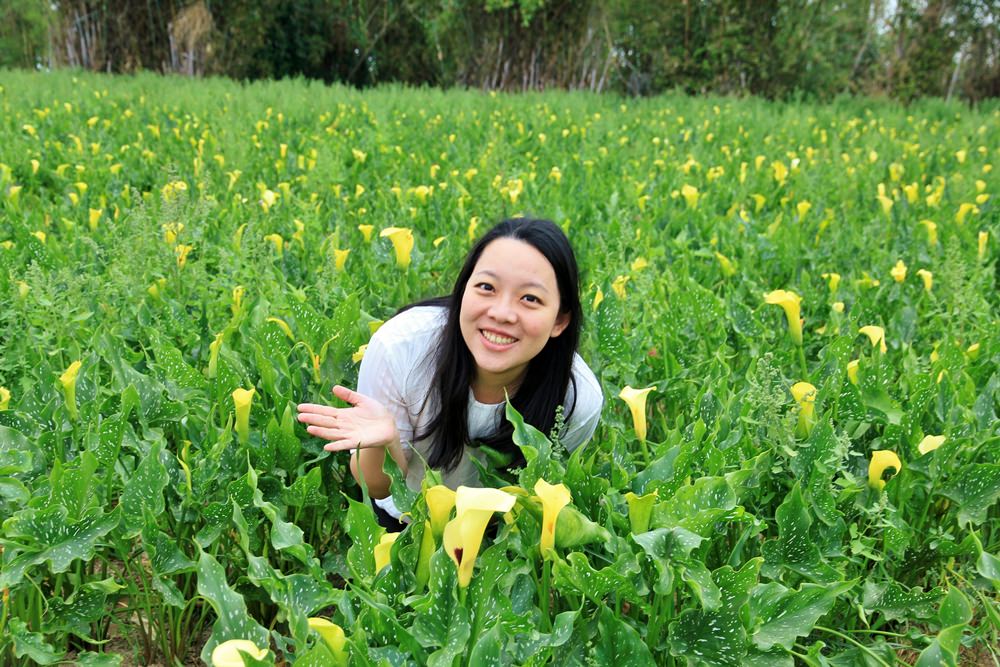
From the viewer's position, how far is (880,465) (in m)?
1.94

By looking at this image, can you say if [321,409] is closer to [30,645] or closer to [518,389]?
[518,389]

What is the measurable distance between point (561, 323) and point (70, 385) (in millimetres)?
1183

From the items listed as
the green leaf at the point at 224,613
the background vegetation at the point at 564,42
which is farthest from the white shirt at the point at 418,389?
the background vegetation at the point at 564,42

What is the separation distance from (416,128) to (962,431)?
6278mm

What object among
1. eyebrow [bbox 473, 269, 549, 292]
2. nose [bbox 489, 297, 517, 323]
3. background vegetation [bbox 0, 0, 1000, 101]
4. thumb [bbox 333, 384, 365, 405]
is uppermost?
background vegetation [bbox 0, 0, 1000, 101]

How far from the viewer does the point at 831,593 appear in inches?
62.1

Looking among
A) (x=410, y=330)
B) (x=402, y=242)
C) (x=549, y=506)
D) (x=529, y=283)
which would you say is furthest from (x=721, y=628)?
(x=402, y=242)

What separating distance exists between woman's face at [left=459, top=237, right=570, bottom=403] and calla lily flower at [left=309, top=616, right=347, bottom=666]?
0.79 meters

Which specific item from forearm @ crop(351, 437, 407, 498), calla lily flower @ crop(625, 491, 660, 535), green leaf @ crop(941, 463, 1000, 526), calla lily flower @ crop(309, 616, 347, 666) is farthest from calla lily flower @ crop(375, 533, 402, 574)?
green leaf @ crop(941, 463, 1000, 526)

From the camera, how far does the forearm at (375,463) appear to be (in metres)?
2.00

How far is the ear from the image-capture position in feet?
7.04

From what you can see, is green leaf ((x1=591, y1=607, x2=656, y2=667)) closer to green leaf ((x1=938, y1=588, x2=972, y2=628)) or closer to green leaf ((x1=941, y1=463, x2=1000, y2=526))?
green leaf ((x1=938, y1=588, x2=972, y2=628))

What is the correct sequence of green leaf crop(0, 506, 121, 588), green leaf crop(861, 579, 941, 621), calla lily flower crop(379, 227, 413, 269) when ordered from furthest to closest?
calla lily flower crop(379, 227, 413, 269), green leaf crop(861, 579, 941, 621), green leaf crop(0, 506, 121, 588)

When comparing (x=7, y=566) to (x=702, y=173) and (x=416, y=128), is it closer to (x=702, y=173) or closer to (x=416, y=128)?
(x=702, y=173)
